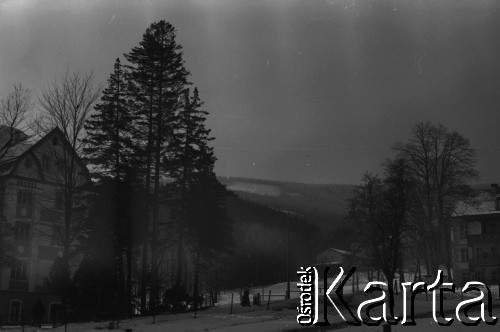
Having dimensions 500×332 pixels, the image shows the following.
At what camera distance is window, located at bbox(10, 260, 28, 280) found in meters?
53.1

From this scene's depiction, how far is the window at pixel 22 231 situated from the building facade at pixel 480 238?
43752mm

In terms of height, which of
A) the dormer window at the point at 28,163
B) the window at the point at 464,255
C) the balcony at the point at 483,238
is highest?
the dormer window at the point at 28,163

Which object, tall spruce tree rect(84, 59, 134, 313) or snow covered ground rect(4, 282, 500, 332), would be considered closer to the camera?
snow covered ground rect(4, 282, 500, 332)

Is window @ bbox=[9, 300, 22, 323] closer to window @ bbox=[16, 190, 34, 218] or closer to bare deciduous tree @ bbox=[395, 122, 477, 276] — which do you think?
window @ bbox=[16, 190, 34, 218]

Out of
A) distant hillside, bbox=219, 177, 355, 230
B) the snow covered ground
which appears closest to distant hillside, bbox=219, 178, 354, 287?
distant hillside, bbox=219, 177, 355, 230

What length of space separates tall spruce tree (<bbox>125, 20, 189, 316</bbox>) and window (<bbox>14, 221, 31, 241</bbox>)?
1050 centimetres

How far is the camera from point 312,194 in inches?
4483

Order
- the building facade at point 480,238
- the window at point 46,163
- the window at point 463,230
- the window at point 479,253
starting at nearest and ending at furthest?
the window at point 46,163, the building facade at point 480,238, the window at point 479,253, the window at point 463,230

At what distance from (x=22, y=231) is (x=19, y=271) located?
307 centimetres

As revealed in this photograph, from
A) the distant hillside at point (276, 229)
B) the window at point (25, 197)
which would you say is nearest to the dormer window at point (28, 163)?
the window at point (25, 197)

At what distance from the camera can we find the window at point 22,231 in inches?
2138

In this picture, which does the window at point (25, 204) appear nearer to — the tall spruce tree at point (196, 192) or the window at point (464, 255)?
the tall spruce tree at point (196, 192)

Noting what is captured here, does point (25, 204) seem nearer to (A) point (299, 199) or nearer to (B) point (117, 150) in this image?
(B) point (117, 150)

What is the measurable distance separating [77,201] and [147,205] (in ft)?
17.5
